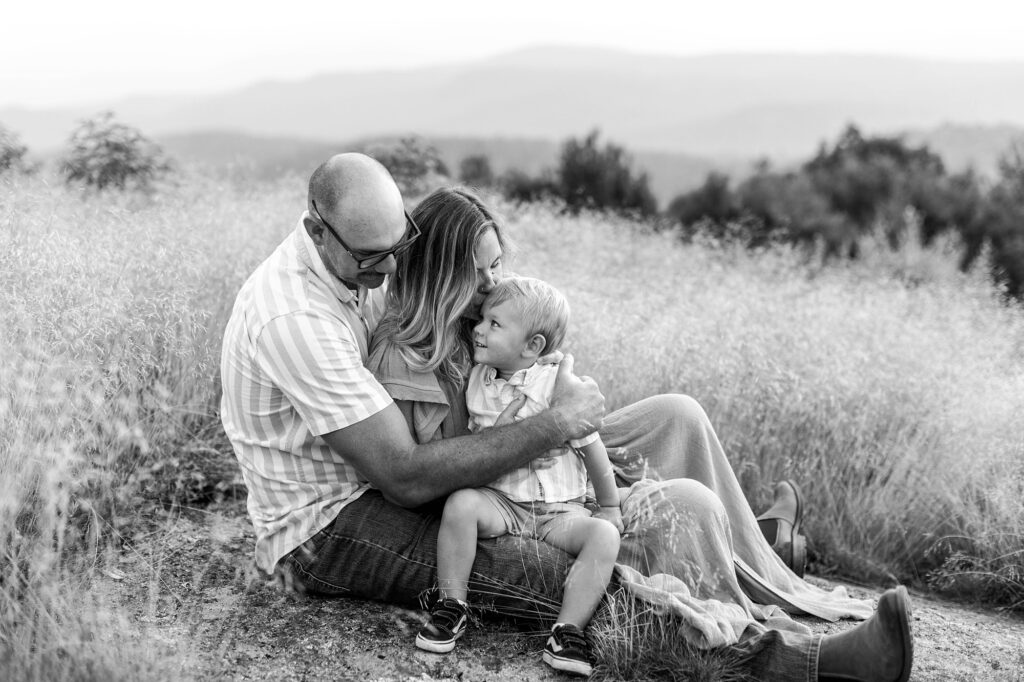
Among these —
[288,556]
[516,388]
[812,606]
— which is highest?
[516,388]

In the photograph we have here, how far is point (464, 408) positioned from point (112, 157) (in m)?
7.27

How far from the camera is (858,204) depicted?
1420 cm

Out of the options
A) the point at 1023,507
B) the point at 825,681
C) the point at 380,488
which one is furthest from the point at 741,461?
the point at 380,488

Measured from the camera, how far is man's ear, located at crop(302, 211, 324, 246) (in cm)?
286

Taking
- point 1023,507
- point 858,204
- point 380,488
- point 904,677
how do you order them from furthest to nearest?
point 858,204
point 1023,507
point 380,488
point 904,677

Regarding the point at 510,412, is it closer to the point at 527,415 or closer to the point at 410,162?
the point at 527,415

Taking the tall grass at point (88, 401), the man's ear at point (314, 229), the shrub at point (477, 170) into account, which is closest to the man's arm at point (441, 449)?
the man's ear at point (314, 229)

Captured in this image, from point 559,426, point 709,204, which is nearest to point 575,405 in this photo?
point 559,426

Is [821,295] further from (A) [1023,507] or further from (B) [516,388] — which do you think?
(B) [516,388]

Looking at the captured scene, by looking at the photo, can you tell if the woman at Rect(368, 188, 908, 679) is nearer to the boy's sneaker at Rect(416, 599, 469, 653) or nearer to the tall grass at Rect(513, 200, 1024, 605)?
the boy's sneaker at Rect(416, 599, 469, 653)

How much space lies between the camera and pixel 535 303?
2996 millimetres

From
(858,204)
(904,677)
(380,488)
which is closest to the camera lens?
(904,677)

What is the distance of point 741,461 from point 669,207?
10.1 m

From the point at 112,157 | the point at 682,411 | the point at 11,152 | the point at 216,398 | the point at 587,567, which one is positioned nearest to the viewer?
the point at 587,567
